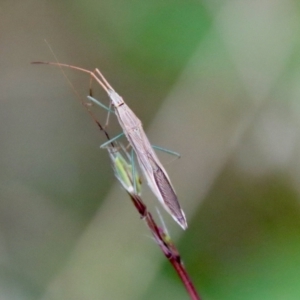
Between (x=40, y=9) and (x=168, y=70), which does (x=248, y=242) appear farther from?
(x=40, y=9)

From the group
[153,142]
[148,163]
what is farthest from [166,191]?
[153,142]

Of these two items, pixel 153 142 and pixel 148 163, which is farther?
pixel 153 142

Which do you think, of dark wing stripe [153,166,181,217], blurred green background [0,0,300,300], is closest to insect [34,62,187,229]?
dark wing stripe [153,166,181,217]

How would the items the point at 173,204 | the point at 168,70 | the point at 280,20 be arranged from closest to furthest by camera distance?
the point at 173,204
the point at 280,20
the point at 168,70

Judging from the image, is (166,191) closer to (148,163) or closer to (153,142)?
(148,163)

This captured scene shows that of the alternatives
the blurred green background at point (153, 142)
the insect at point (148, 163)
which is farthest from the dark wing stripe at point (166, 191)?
the blurred green background at point (153, 142)

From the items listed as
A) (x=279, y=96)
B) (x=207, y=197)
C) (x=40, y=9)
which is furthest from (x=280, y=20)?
(x=40, y=9)

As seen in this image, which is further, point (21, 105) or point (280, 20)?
point (21, 105)
